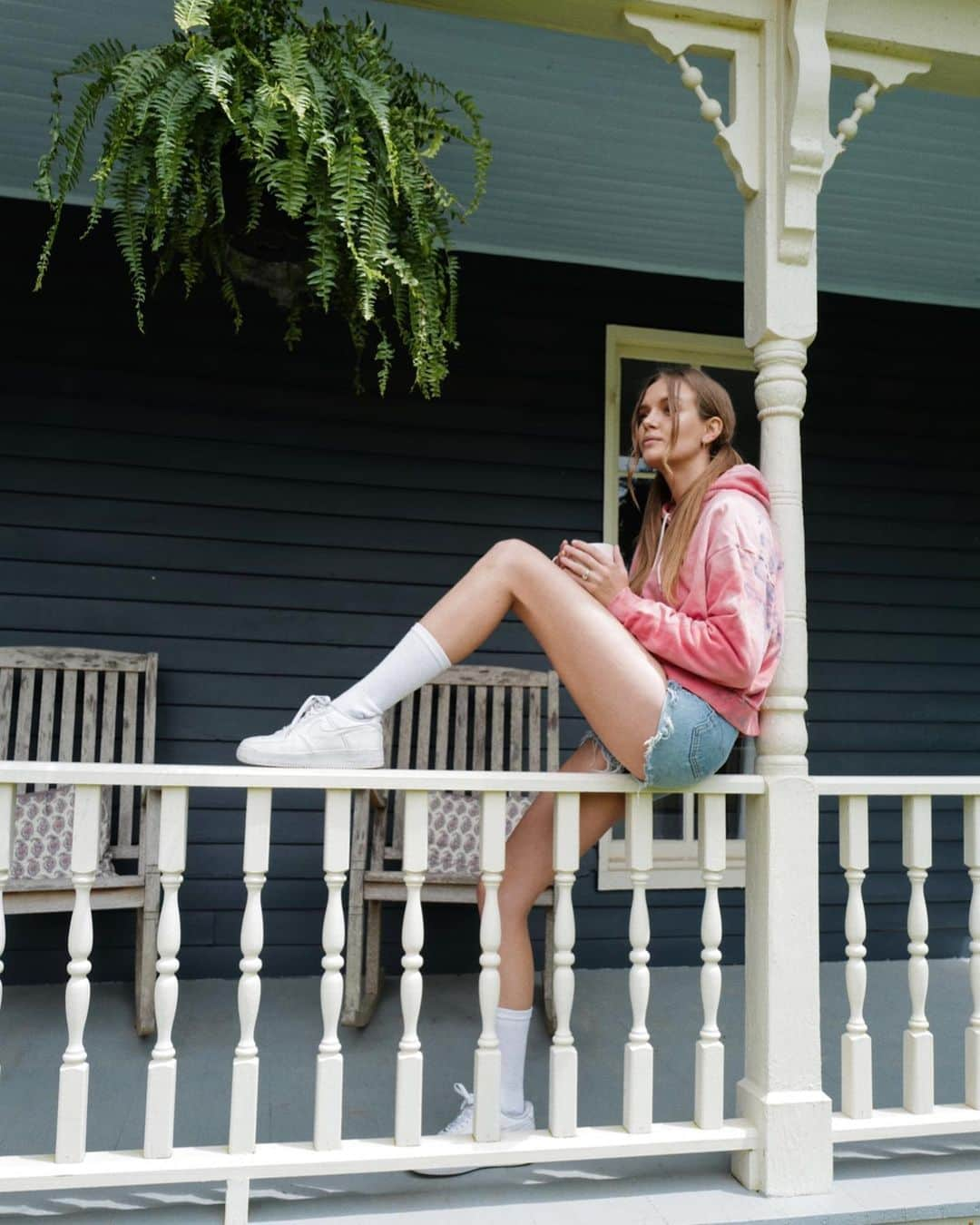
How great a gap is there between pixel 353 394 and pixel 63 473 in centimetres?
102

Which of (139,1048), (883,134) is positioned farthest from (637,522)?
(139,1048)

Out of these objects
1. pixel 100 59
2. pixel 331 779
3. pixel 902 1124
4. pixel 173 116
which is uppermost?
pixel 100 59

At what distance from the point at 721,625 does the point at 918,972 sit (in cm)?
88

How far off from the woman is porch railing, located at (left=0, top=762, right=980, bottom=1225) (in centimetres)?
7

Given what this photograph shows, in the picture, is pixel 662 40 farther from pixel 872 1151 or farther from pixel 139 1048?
pixel 139 1048

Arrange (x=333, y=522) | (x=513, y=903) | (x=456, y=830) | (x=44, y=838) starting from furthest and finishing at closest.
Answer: (x=333, y=522) → (x=456, y=830) → (x=44, y=838) → (x=513, y=903)

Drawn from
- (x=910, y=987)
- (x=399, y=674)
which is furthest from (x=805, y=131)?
(x=910, y=987)

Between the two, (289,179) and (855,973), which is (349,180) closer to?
(289,179)

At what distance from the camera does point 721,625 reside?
169cm

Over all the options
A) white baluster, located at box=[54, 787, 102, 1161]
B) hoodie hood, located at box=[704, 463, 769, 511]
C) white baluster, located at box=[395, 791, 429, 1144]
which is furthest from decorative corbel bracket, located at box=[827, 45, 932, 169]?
white baluster, located at box=[54, 787, 102, 1161]

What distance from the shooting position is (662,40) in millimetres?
1981

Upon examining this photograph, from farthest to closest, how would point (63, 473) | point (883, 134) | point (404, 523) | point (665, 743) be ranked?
point (404, 523), point (63, 473), point (883, 134), point (665, 743)

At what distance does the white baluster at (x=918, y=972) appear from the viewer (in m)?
1.94

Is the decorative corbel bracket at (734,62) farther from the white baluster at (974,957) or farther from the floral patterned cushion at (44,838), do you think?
the floral patterned cushion at (44,838)
